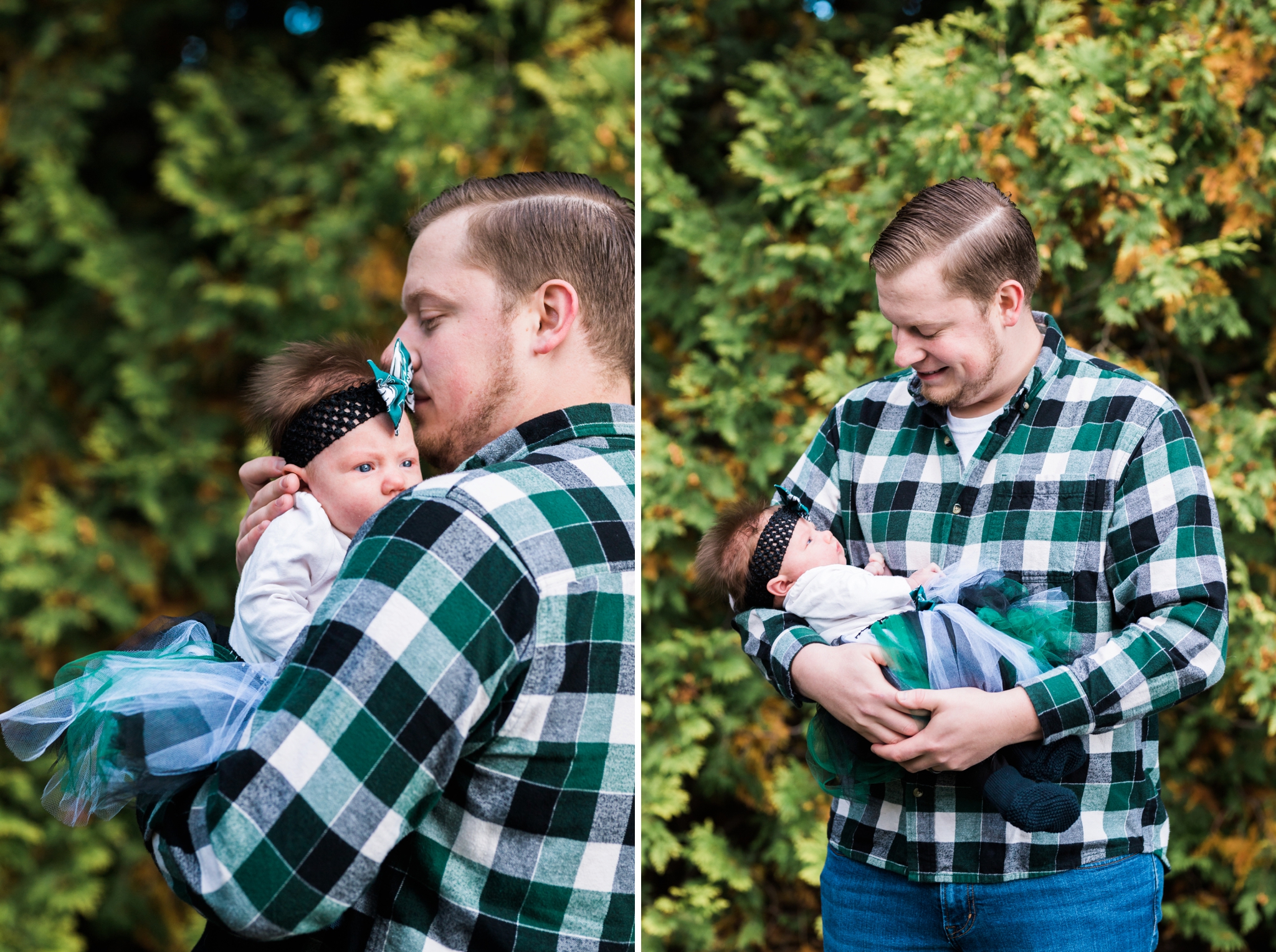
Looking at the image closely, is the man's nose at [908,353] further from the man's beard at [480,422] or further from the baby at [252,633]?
the baby at [252,633]

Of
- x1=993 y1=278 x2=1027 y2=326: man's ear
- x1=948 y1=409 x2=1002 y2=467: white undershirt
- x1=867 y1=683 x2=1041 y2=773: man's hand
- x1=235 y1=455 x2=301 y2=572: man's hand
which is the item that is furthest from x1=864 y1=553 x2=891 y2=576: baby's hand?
x1=235 y1=455 x2=301 y2=572: man's hand

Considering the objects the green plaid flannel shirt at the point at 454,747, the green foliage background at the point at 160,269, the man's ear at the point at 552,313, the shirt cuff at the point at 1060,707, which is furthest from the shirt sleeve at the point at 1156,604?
the green foliage background at the point at 160,269

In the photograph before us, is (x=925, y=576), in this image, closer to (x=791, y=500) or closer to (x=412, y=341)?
(x=791, y=500)

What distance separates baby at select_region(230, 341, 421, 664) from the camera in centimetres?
152

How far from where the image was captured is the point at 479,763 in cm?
115

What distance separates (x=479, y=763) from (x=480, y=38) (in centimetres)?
334

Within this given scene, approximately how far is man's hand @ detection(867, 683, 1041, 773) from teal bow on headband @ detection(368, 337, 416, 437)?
33.1 inches

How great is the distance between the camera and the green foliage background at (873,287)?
8.23ft

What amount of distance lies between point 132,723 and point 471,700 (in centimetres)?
48

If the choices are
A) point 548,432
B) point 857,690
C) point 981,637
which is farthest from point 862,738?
point 548,432

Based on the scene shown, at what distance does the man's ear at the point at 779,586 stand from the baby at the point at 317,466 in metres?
0.62

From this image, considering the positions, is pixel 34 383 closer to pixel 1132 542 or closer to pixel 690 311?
pixel 690 311

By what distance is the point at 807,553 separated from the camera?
1.78 m

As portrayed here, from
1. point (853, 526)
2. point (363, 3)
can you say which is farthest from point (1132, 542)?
point (363, 3)
